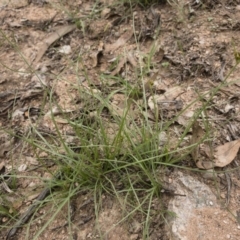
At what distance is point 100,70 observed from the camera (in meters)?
2.21

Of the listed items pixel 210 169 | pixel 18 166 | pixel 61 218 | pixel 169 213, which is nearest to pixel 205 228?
pixel 169 213

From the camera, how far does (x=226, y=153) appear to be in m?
1.61

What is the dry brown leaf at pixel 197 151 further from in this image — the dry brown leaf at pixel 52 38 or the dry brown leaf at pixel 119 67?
the dry brown leaf at pixel 52 38

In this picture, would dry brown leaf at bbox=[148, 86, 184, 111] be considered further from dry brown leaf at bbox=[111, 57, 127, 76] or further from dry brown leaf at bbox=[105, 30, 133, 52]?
dry brown leaf at bbox=[105, 30, 133, 52]

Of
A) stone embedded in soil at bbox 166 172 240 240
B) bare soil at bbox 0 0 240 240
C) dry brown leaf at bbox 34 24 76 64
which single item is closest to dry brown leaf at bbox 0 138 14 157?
bare soil at bbox 0 0 240 240

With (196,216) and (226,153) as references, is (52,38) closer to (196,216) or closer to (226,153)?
(226,153)

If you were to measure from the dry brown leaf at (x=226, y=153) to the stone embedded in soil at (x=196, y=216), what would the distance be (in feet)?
0.45

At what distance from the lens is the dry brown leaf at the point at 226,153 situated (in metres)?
1.58

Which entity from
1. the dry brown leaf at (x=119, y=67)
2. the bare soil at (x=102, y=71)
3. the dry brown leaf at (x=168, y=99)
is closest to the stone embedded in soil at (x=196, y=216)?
the bare soil at (x=102, y=71)

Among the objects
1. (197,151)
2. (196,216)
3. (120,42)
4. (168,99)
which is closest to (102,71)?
(120,42)

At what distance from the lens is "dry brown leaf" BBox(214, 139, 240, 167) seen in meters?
1.58

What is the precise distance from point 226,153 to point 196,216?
0.34 metres

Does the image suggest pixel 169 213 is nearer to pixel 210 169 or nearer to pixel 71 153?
Answer: pixel 210 169

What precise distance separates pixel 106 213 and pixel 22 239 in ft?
1.24
